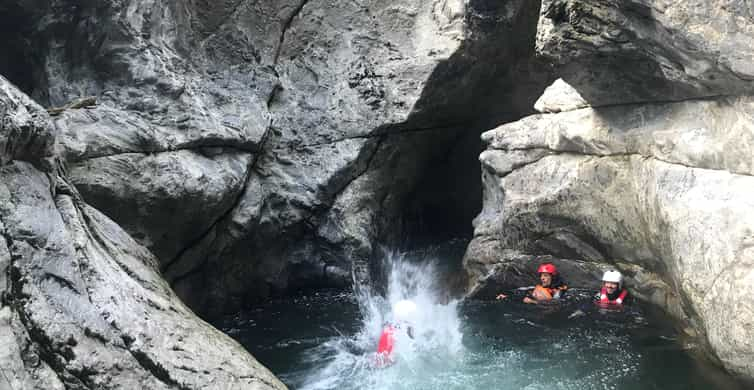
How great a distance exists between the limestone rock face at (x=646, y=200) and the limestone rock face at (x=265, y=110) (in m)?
1.76

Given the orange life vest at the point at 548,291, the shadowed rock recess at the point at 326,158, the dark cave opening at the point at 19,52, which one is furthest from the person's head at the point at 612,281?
Result: the dark cave opening at the point at 19,52

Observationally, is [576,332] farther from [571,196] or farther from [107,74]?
[107,74]

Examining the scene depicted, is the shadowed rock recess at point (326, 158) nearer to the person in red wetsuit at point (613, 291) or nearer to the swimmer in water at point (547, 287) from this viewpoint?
the person in red wetsuit at point (613, 291)

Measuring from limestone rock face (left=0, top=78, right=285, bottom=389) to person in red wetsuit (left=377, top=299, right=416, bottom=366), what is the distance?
10.0 ft

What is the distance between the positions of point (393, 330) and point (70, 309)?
4.61 meters

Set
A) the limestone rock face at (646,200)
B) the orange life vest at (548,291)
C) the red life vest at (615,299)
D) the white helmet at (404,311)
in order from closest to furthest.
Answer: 1. the limestone rock face at (646,200)
2. the red life vest at (615,299)
3. the white helmet at (404,311)
4. the orange life vest at (548,291)

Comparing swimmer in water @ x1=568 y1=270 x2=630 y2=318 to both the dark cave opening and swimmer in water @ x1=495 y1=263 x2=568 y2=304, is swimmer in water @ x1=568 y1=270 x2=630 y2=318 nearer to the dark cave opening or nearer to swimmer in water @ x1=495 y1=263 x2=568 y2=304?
swimmer in water @ x1=495 y1=263 x2=568 y2=304

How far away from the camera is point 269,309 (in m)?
9.49

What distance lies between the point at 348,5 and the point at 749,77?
259 inches

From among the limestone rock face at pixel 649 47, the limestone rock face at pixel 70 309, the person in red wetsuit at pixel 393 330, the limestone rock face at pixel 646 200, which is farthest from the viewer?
the person in red wetsuit at pixel 393 330

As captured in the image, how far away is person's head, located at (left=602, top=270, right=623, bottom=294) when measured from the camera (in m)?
8.05

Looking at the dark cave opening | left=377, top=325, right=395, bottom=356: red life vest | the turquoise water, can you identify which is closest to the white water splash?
the turquoise water

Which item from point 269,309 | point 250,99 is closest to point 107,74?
point 250,99

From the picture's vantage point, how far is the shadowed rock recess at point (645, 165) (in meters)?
5.52
